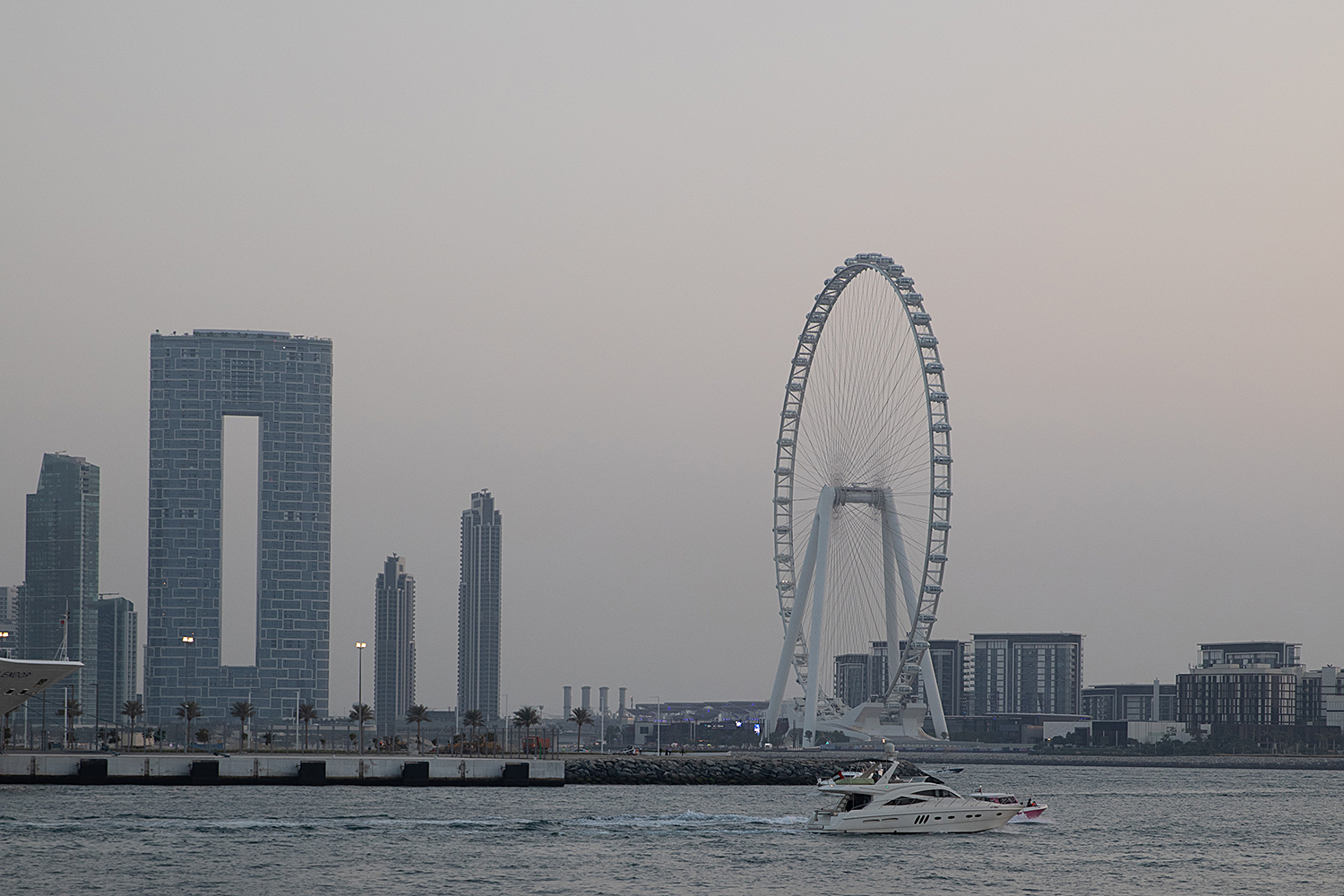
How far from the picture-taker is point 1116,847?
6247 cm

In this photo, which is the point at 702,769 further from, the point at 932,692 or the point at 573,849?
the point at 573,849

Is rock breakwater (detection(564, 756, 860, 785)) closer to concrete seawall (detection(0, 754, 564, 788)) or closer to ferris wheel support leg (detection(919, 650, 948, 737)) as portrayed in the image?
concrete seawall (detection(0, 754, 564, 788))

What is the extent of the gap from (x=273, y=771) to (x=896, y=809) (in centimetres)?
3555

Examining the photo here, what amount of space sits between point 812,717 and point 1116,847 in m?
74.4

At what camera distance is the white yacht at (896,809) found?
200ft

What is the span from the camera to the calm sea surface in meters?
48.0

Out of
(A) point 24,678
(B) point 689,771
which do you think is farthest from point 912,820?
(B) point 689,771

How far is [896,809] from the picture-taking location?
61.1 m

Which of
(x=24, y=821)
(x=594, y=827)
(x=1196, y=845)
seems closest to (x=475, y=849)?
(x=594, y=827)

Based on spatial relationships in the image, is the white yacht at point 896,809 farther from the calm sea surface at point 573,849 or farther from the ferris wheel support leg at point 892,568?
the ferris wheel support leg at point 892,568

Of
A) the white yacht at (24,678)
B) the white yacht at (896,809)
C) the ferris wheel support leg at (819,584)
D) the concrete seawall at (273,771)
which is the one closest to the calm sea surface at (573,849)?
the white yacht at (896,809)

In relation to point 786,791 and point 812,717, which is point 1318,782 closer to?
point 812,717

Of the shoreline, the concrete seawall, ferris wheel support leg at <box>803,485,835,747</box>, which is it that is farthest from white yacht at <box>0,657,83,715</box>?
ferris wheel support leg at <box>803,485,835,747</box>

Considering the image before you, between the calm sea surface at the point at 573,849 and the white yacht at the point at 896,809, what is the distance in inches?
24.4
